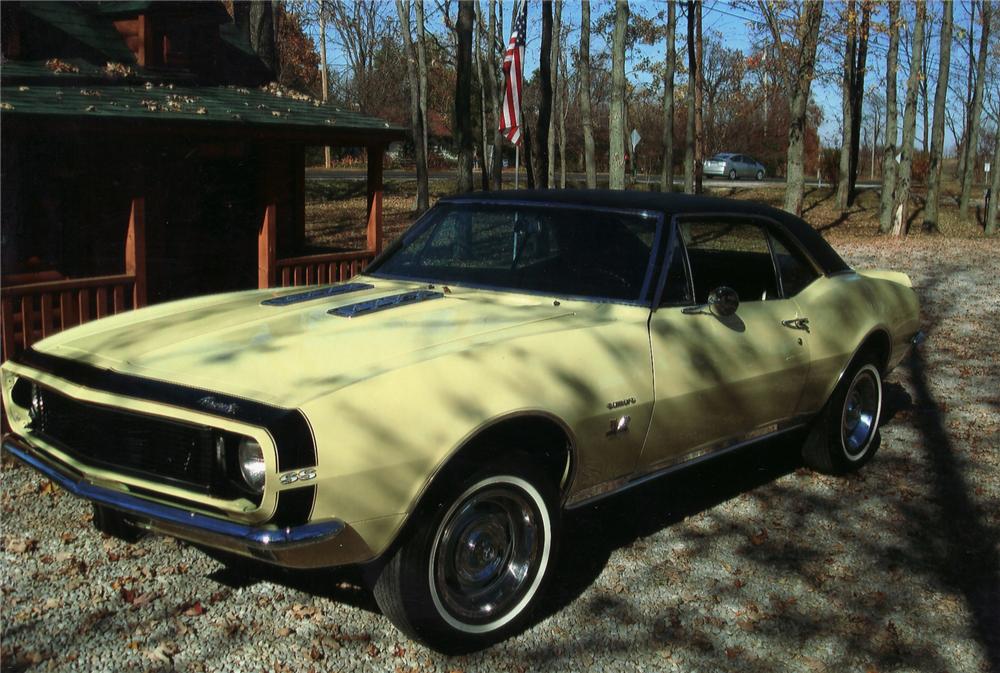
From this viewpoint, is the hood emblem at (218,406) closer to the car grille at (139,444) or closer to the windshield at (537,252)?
the car grille at (139,444)

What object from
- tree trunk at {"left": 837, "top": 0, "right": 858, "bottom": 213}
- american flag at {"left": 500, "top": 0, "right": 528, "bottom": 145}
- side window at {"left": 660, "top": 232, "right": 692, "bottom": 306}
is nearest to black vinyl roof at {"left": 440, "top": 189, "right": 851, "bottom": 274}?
side window at {"left": 660, "top": 232, "right": 692, "bottom": 306}

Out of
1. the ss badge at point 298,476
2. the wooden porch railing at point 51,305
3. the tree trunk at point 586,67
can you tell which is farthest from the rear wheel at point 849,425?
the tree trunk at point 586,67

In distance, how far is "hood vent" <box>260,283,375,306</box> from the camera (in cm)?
458

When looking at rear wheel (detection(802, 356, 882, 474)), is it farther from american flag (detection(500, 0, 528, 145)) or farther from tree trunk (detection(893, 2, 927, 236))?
tree trunk (detection(893, 2, 927, 236))

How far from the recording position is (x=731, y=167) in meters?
49.4

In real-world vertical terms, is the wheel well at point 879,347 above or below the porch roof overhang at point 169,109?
below

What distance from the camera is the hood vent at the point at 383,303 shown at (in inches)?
166

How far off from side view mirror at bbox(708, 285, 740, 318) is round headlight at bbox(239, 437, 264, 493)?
2.34m

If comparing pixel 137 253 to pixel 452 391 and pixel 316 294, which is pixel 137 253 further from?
pixel 452 391

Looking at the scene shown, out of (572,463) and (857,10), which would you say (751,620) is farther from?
(857,10)

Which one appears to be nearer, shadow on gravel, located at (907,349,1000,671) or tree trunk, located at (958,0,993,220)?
shadow on gravel, located at (907,349,1000,671)

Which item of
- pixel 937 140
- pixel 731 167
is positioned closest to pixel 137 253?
pixel 937 140

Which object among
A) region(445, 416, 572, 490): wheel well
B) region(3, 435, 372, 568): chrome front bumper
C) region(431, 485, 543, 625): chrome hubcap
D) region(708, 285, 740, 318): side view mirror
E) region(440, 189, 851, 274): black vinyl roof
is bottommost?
region(431, 485, 543, 625): chrome hubcap

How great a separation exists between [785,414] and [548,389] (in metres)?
1.99
